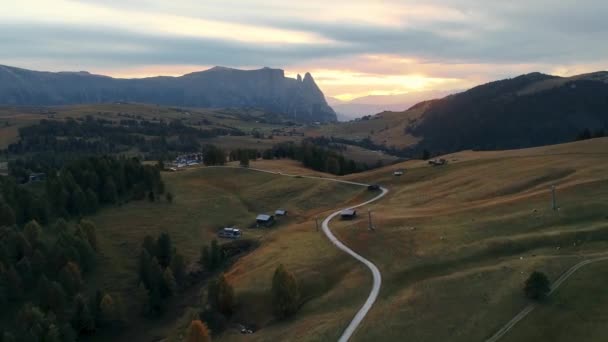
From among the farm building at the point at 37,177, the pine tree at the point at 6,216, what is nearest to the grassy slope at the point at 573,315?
the pine tree at the point at 6,216

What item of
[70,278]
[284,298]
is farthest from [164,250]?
[284,298]

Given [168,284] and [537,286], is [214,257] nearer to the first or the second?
[168,284]

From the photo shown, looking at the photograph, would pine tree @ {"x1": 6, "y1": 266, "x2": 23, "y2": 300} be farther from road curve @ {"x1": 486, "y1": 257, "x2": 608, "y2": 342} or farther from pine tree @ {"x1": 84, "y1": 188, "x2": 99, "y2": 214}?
road curve @ {"x1": 486, "y1": 257, "x2": 608, "y2": 342}

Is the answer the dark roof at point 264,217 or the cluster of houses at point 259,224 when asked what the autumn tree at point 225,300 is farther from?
the dark roof at point 264,217

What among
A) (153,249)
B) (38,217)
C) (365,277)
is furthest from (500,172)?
(38,217)

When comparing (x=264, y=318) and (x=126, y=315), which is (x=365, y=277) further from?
(x=126, y=315)

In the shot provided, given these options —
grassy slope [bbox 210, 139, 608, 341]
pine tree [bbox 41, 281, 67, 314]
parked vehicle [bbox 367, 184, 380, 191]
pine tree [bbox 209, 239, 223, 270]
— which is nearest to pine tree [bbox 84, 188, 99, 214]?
pine tree [bbox 209, 239, 223, 270]
